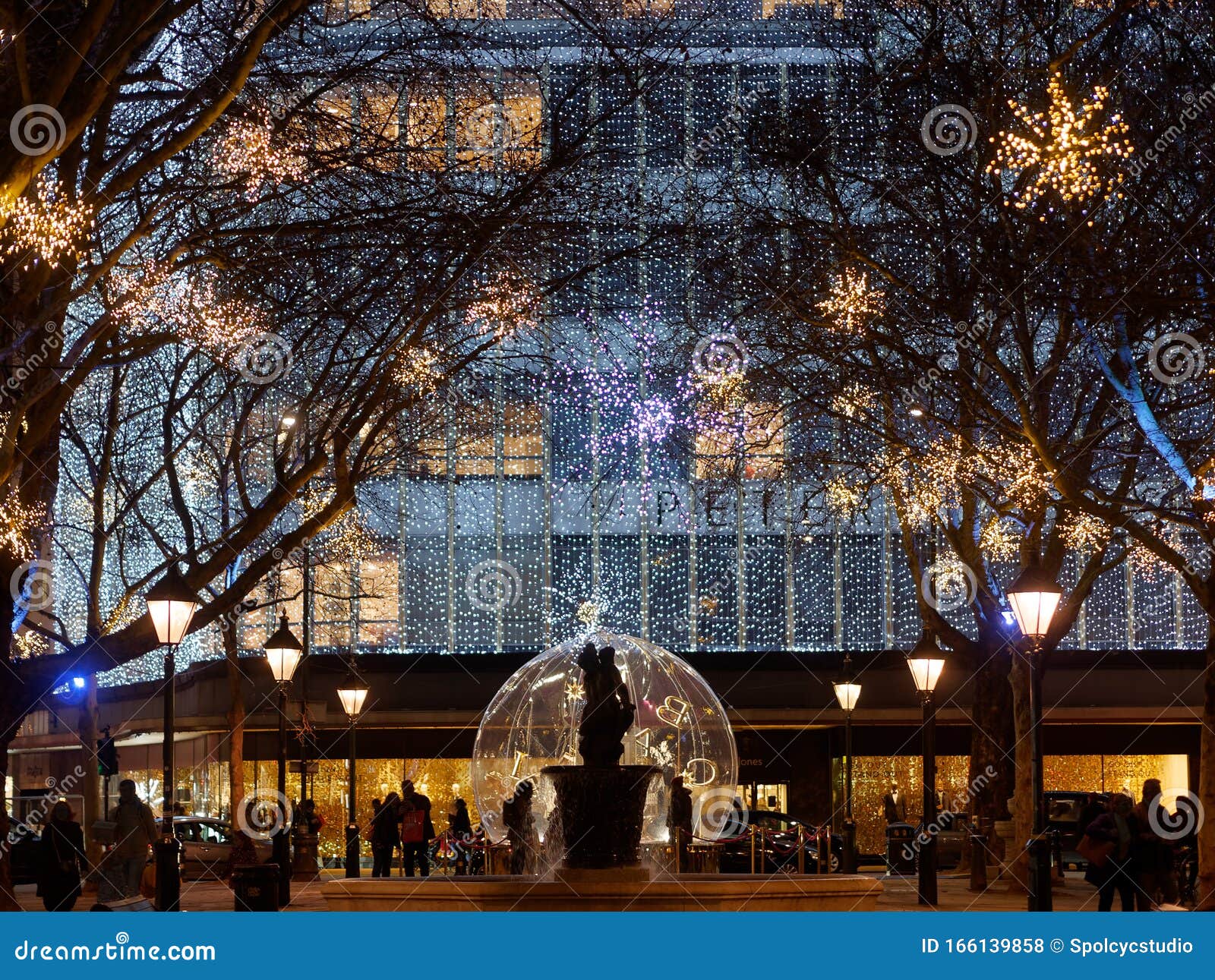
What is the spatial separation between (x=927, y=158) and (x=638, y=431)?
20208 millimetres

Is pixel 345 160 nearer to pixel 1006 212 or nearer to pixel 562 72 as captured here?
pixel 1006 212

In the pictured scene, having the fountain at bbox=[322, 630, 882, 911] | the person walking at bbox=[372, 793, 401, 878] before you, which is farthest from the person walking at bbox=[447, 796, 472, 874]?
the fountain at bbox=[322, 630, 882, 911]

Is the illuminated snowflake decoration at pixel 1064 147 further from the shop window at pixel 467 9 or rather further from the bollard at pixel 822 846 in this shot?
the bollard at pixel 822 846

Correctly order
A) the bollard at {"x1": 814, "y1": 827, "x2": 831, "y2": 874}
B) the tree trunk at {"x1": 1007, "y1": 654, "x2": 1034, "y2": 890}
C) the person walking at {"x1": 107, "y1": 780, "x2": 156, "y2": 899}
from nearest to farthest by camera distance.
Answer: the person walking at {"x1": 107, "y1": 780, "x2": 156, "y2": 899} < the tree trunk at {"x1": 1007, "y1": 654, "x2": 1034, "y2": 890} < the bollard at {"x1": 814, "y1": 827, "x2": 831, "y2": 874}

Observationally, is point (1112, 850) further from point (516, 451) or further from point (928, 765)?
point (516, 451)

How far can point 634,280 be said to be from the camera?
40.6m

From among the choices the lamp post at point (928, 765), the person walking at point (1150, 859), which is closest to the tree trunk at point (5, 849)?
the lamp post at point (928, 765)

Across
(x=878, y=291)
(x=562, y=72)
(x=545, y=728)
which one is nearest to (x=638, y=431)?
(x=562, y=72)

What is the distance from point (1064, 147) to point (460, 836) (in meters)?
17.2

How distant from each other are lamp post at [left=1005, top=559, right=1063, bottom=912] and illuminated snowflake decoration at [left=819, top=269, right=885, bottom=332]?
19.0 ft

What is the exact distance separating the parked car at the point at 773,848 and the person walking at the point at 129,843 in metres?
10.1

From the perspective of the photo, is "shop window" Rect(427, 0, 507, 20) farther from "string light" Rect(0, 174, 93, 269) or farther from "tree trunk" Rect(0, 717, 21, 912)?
"tree trunk" Rect(0, 717, 21, 912)

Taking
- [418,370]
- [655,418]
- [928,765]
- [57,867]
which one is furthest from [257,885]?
[655,418]

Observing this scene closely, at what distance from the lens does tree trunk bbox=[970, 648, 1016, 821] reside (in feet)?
92.8
